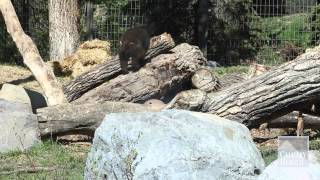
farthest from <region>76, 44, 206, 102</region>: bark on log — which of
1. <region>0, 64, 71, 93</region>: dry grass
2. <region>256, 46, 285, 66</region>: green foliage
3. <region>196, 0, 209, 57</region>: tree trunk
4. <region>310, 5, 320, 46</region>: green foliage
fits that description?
<region>310, 5, 320, 46</region>: green foliage

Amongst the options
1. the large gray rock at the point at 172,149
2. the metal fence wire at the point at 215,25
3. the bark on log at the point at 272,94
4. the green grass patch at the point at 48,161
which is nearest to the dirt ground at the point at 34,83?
the bark on log at the point at 272,94

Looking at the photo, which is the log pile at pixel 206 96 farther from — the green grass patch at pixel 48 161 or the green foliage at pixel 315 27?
the green foliage at pixel 315 27

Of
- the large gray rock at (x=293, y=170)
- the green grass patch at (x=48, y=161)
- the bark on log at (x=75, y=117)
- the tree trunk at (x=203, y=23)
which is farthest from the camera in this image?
the tree trunk at (x=203, y=23)

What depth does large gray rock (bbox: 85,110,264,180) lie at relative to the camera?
467 centimetres

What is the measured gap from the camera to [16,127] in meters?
7.89

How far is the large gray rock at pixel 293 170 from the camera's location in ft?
14.4

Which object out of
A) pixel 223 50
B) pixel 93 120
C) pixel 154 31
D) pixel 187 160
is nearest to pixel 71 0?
pixel 154 31

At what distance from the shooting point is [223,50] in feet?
53.2

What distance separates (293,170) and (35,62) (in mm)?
6364

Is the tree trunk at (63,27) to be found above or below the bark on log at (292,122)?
above

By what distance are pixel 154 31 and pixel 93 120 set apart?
26.8ft

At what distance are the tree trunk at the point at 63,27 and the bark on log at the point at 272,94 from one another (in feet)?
20.4

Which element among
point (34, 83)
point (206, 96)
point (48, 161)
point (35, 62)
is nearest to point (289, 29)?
point (34, 83)

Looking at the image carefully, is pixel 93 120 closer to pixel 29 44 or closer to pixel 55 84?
pixel 55 84
